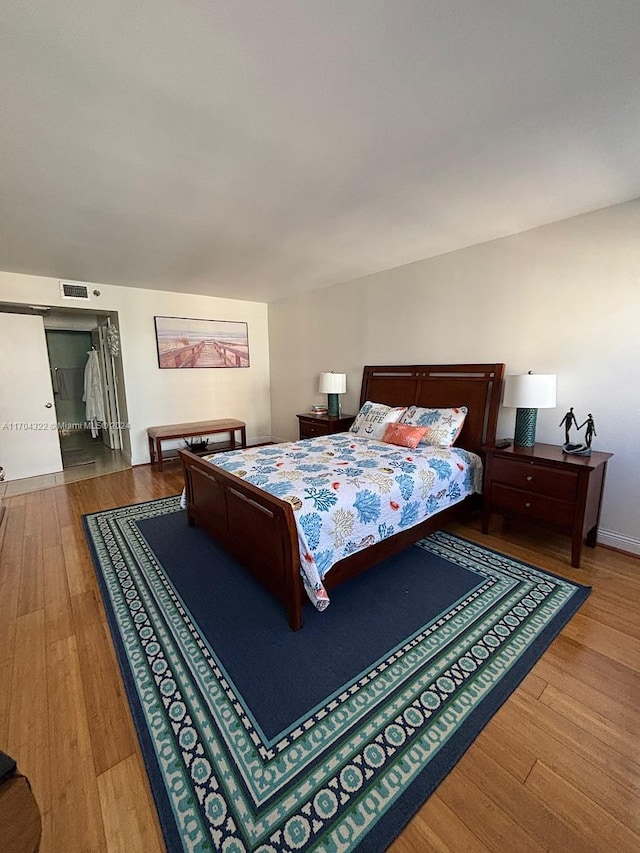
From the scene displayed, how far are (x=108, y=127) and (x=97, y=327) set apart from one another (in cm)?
525

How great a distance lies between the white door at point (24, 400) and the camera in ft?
13.8

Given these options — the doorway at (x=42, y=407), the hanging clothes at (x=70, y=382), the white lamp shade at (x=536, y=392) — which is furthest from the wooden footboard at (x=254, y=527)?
the hanging clothes at (x=70, y=382)

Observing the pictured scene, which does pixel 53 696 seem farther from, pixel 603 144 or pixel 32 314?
pixel 32 314

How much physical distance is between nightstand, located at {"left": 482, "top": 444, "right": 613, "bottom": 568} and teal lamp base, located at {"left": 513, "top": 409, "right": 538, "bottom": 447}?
0.07 metres

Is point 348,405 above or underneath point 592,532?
above

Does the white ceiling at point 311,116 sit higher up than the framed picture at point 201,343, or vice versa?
the white ceiling at point 311,116

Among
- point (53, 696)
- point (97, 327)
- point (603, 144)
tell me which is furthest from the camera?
point (97, 327)

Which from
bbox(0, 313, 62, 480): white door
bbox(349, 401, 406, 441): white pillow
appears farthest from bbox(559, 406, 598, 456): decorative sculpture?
bbox(0, 313, 62, 480): white door

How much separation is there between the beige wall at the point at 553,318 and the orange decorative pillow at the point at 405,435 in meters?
0.82

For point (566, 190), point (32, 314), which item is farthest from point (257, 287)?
point (566, 190)

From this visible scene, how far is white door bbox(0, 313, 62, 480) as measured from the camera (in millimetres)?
4199

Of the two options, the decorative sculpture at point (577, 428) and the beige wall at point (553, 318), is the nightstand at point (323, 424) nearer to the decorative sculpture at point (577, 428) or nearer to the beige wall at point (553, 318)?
the beige wall at point (553, 318)

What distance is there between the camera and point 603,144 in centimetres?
186

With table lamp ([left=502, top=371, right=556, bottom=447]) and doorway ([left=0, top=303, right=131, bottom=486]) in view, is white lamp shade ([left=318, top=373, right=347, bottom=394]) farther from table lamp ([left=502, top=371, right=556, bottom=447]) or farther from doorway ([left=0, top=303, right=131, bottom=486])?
doorway ([left=0, top=303, right=131, bottom=486])
